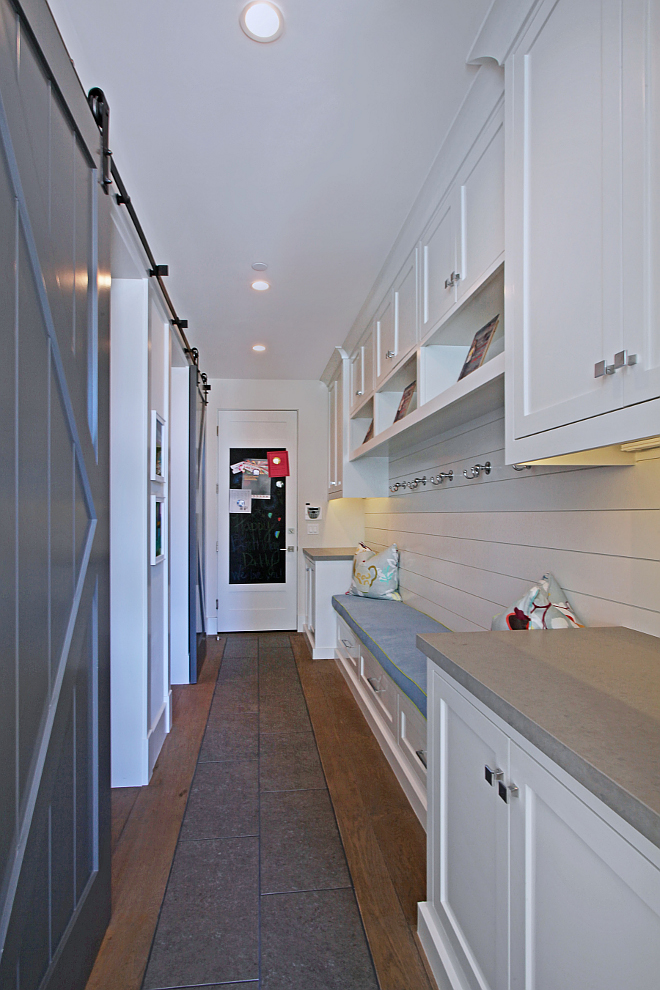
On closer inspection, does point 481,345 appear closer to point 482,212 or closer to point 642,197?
point 482,212

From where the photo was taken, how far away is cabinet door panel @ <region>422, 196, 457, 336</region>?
218cm

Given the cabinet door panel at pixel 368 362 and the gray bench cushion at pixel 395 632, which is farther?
the cabinet door panel at pixel 368 362

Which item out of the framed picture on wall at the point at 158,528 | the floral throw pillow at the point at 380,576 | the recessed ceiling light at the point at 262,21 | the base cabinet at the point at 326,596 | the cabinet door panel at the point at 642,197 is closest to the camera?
the cabinet door panel at the point at 642,197

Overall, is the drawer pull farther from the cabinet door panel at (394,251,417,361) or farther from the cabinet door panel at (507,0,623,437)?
the cabinet door panel at (394,251,417,361)

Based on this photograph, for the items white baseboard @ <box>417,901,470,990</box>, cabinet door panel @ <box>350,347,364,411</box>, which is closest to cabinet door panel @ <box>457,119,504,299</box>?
white baseboard @ <box>417,901,470,990</box>

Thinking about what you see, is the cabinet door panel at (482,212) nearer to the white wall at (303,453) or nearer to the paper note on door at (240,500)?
the white wall at (303,453)

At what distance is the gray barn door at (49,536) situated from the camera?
3.39 feet

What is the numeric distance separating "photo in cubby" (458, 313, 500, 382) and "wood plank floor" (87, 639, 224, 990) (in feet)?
6.84

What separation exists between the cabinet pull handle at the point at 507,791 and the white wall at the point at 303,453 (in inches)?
183

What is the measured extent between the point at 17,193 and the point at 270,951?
197cm

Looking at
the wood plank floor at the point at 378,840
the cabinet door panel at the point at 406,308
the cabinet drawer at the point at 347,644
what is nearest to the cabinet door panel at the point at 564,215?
the cabinet door panel at the point at 406,308

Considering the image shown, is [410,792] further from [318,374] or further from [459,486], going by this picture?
[318,374]

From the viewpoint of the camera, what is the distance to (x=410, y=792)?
7.75 ft

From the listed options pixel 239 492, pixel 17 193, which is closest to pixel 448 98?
pixel 17 193
